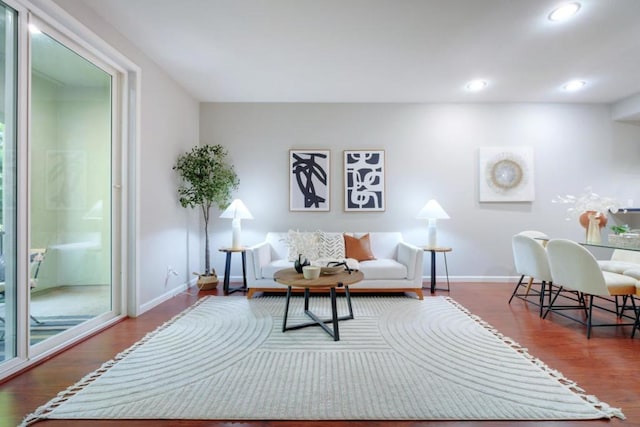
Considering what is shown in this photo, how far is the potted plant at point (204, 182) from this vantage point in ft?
12.6

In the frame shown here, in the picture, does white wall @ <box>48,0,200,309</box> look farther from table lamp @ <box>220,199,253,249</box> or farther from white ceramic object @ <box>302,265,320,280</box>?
white ceramic object @ <box>302,265,320,280</box>

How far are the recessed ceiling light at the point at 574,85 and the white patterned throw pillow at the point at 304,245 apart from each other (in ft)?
12.1

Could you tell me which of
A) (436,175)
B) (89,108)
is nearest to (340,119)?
(436,175)

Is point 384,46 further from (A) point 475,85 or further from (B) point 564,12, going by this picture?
(A) point 475,85

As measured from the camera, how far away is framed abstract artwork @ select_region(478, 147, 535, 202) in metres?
4.39

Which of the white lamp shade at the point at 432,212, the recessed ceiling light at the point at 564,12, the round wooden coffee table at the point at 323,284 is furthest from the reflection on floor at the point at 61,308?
the recessed ceiling light at the point at 564,12

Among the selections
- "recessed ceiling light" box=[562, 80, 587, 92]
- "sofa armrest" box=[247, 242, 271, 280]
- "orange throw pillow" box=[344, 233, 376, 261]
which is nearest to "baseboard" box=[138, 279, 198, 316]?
"sofa armrest" box=[247, 242, 271, 280]

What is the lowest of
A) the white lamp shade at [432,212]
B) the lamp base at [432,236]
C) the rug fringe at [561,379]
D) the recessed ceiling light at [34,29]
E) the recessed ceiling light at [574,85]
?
the rug fringe at [561,379]

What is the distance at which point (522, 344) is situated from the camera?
2383 millimetres

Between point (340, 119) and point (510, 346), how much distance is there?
3447 millimetres

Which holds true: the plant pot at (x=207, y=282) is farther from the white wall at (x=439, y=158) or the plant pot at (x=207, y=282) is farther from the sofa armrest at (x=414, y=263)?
the sofa armrest at (x=414, y=263)

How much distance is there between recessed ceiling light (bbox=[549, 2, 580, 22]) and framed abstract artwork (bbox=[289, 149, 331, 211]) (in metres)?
2.75

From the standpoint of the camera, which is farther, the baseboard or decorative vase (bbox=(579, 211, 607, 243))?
the baseboard

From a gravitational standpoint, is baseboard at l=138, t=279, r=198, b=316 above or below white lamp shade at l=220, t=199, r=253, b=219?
below
